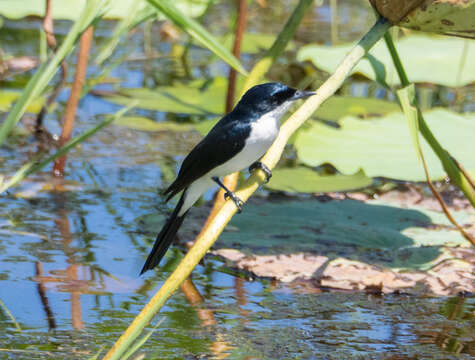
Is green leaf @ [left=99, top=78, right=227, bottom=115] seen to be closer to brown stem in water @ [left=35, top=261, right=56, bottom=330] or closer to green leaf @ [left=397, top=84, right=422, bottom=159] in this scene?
brown stem in water @ [left=35, top=261, right=56, bottom=330]

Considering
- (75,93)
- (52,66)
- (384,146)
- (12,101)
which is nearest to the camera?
(52,66)

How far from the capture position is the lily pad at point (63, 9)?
4.31 metres

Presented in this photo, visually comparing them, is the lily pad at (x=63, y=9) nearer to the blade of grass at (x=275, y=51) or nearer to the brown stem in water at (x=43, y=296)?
the blade of grass at (x=275, y=51)

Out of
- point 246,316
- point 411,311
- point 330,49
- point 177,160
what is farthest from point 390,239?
point 330,49

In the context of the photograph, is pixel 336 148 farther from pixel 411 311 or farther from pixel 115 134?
pixel 115 134

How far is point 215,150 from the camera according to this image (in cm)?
225

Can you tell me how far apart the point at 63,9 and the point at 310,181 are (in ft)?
6.24

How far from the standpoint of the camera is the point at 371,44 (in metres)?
2.10

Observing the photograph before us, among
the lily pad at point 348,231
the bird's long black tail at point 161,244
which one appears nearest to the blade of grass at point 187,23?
the bird's long black tail at point 161,244

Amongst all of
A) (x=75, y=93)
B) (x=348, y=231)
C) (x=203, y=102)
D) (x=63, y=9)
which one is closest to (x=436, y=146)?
(x=348, y=231)

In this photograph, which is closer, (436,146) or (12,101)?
(436,146)

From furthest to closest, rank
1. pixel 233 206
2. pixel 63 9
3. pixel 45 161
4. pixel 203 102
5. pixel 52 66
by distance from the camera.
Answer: pixel 203 102 → pixel 63 9 → pixel 45 161 → pixel 233 206 → pixel 52 66

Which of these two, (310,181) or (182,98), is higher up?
(182,98)

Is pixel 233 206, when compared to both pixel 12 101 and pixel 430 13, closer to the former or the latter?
pixel 430 13
